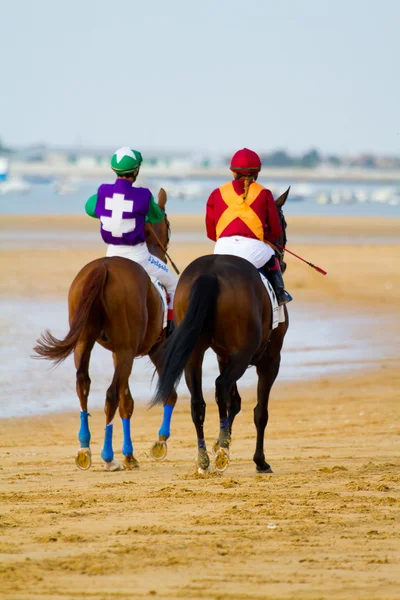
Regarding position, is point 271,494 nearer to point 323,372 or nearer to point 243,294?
point 243,294

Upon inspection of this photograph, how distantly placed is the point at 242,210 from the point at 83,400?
178 cm

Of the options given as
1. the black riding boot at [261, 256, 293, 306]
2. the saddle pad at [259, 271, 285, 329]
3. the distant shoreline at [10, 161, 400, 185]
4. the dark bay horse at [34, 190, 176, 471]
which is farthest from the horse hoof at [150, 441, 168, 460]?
the distant shoreline at [10, 161, 400, 185]

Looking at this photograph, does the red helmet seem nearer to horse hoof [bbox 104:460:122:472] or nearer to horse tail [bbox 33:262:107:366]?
horse tail [bbox 33:262:107:366]

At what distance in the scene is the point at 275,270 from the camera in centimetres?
908

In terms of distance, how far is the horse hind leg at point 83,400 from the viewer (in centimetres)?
878

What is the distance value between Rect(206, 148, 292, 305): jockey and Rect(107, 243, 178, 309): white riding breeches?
2.44 ft

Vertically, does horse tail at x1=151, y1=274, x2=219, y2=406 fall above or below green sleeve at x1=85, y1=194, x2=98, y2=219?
below

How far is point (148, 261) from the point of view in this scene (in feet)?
31.6

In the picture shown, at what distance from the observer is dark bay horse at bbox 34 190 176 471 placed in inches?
349

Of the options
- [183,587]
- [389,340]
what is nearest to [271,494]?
[183,587]

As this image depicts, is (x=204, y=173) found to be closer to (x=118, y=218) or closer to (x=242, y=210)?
(x=118, y=218)

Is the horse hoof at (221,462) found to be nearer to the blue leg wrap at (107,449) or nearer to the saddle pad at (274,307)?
the blue leg wrap at (107,449)

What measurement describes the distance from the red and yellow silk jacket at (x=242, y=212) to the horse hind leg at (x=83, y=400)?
1303 mm

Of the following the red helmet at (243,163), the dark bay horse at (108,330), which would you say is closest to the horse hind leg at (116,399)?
the dark bay horse at (108,330)
